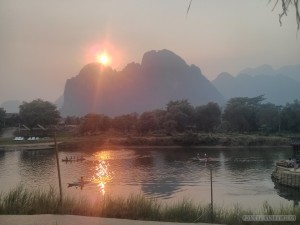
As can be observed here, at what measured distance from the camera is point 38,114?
8206 cm

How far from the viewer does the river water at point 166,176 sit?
26875mm

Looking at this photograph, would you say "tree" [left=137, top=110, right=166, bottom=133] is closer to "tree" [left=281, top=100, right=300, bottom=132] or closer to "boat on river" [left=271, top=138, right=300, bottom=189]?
"tree" [left=281, top=100, right=300, bottom=132]

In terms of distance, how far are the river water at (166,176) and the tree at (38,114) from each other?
1089 inches

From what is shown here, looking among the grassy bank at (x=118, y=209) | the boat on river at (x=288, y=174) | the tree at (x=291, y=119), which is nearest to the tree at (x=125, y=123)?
the tree at (x=291, y=119)

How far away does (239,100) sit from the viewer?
279 feet

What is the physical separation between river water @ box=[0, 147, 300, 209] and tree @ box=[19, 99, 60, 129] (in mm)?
27671

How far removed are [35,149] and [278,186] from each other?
141ft

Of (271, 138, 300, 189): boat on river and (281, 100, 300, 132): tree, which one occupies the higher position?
(281, 100, 300, 132): tree

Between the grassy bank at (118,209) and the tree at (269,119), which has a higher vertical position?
the tree at (269,119)

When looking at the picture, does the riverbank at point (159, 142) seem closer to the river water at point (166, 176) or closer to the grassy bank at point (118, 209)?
the river water at point (166, 176)

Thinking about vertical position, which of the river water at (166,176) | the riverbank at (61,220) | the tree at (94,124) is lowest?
the river water at (166,176)

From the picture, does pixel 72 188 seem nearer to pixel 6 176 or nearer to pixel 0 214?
pixel 6 176

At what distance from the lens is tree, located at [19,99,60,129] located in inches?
3181

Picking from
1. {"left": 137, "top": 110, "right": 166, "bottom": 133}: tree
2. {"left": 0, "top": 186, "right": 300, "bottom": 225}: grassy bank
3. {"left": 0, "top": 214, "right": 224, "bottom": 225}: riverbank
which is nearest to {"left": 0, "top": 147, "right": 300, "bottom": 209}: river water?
{"left": 0, "top": 186, "right": 300, "bottom": 225}: grassy bank
